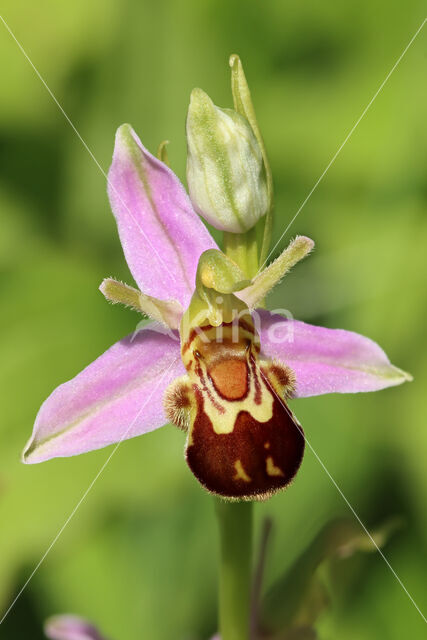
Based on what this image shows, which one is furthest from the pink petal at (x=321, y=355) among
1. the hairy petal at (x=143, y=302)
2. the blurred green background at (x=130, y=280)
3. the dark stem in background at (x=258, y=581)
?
the blurred green background at (x=130, y=280)

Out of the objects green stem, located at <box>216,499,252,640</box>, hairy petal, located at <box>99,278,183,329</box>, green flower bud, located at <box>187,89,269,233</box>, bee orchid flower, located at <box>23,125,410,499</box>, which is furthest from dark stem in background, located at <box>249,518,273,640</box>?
green flower bud, located at <box>187,89,269,233</box>

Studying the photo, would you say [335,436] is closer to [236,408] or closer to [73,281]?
[73,281]

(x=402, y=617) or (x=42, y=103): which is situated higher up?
(x=42, y=103)

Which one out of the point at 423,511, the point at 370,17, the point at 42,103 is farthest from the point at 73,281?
the point at 370,17

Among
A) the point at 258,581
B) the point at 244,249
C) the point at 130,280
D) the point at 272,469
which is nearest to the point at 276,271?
the point at 244,249

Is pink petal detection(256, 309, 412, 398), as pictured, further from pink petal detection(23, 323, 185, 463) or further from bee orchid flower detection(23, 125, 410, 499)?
pink petal detection(23, 323, 185, 463)

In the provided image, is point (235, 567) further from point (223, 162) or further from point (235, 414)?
point (223, 162)
